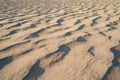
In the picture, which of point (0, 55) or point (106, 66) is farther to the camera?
point (0, 55)

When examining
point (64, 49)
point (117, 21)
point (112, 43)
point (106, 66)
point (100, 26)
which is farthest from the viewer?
point (117, 21)

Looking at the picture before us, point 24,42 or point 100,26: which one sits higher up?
point 24,42

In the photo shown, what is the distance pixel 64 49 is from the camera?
212 centimetres

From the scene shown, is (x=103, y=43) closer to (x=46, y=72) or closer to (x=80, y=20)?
(x=46, y=72)

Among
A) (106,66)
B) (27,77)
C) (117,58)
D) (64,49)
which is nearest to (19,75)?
(27,77)

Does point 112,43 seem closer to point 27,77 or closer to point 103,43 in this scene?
point 103,43

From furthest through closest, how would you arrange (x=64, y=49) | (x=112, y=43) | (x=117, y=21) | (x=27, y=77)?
(x=117, y=21) < (x=112, y=43) < (x=64, y=49) < (x=27, y=77)

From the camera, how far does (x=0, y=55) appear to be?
1.98 metres

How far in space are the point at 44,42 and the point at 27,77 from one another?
800 millimetres

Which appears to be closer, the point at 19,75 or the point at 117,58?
the point at 19,75

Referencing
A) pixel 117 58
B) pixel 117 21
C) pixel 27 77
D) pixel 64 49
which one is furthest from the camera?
pixel 117 21

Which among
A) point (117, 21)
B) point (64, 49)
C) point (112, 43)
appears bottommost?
point (117, 21)

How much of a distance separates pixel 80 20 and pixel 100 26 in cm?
54

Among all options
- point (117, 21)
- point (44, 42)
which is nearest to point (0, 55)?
point (44, 42)
